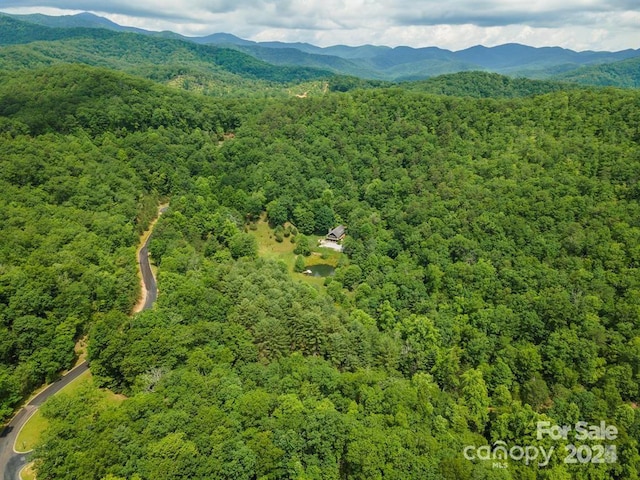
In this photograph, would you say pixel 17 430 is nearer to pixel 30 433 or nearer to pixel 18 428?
pixel 18 428

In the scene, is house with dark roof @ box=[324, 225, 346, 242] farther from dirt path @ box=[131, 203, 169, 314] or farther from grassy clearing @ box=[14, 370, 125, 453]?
grassy clearing @ box=[14, 370, 125, 453]

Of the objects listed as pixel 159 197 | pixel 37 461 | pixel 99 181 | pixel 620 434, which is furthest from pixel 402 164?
pixel 37 461

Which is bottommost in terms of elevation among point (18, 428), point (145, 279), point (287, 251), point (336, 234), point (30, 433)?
point (287, 251)

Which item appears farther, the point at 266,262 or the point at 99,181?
the point at 99,181

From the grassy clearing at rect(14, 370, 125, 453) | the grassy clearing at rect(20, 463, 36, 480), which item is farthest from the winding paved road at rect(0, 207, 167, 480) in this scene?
the grassy clearing at rect(14, 370, 125, 453)

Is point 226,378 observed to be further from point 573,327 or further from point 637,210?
point 637,210

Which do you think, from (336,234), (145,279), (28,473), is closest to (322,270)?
(336,234)
